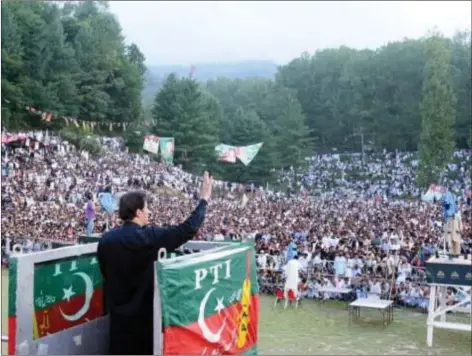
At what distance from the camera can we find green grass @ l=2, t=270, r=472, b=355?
10.4m

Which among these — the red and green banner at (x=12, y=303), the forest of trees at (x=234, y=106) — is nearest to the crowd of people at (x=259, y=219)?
the forest of trees at (x=234, y=106)

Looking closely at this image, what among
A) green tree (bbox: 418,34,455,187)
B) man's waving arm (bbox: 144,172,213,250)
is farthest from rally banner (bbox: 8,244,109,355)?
green tree (bbox: 418,34,455,187)

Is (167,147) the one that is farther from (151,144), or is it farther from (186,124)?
(186,124)

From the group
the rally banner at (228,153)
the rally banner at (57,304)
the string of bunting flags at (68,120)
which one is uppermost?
the string of bunting flags at (68,120)

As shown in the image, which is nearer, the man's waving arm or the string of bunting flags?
the man's waving arm

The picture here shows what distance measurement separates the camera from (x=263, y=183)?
4497 centimetres

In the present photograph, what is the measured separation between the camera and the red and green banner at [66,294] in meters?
3.38

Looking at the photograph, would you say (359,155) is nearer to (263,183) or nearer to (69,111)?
(263,183)

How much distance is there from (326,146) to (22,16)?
1221 inches

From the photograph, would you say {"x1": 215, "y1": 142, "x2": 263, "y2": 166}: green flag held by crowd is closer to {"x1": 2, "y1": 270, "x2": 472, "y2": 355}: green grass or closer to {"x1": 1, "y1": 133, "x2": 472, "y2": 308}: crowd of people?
{"x1": 1, "y1": 133, "x2": 472, "y2": 308}: crowd of people

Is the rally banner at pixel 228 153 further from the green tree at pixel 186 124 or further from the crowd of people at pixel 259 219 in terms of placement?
the green tree at pixel 186 124

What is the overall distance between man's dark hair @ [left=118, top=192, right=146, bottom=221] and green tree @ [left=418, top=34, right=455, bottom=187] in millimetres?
36983

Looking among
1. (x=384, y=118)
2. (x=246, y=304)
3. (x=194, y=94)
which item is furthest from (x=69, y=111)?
(x=246, y=304)

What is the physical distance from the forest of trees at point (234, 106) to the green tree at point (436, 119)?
0.10m
